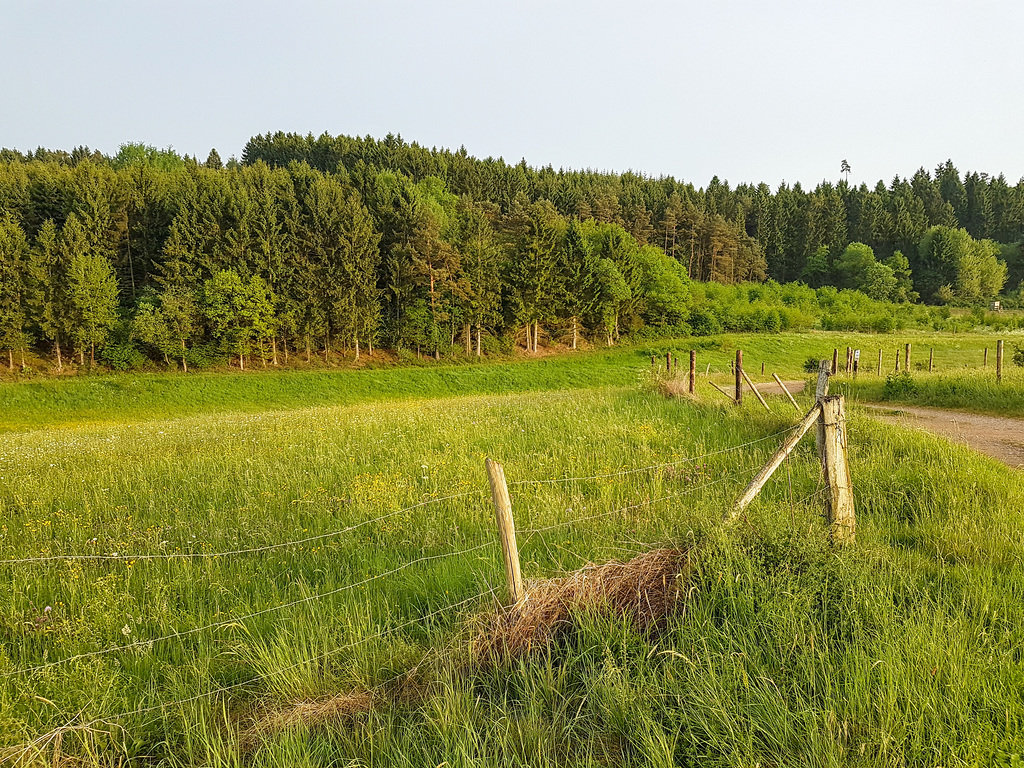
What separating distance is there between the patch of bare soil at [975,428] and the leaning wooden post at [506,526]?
9024 mm

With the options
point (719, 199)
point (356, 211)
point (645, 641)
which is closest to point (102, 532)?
point (645, 641)

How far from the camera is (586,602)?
3877mm

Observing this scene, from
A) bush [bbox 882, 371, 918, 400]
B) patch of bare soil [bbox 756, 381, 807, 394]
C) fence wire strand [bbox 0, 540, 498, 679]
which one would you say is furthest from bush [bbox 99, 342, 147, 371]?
bush [bbox 882, 371, 918, 400]

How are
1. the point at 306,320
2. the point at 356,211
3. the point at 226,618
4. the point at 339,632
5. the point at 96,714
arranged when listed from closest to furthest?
the point at 96,714 < the point at 339,632 < the point at 226,618 < the point at 306,320 < the point at 356,211

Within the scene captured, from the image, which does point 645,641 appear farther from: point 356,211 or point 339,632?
point 356,211

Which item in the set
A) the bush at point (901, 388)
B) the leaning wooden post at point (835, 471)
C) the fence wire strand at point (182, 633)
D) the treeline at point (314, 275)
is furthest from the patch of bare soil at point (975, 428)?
the treeline at point (314, 275)

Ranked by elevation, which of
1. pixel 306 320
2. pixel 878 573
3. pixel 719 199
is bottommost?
pixel 878 573

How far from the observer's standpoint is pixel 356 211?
53.1 meters

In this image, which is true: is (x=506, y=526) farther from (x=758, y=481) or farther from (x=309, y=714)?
(x=758, y=481)

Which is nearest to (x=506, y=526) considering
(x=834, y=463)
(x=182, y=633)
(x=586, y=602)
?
(x=586, y=602)

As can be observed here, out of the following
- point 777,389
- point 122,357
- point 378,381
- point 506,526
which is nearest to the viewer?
point 506,526

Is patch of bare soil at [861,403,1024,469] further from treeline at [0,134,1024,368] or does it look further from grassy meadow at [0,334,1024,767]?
treeline at [0,134,1024,368]

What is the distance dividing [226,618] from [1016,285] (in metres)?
132

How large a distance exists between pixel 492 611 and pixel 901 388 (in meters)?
19.3
